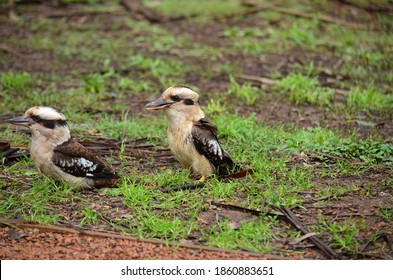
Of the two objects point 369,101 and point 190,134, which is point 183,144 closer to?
point 190,134

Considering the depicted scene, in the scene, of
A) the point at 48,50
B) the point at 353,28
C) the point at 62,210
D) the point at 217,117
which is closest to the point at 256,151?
the point at 217,117

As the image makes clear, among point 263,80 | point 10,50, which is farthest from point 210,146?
point 10,50

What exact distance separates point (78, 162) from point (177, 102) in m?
1.22

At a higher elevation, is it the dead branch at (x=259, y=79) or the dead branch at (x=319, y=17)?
the dead branch at (x=319, y=17)

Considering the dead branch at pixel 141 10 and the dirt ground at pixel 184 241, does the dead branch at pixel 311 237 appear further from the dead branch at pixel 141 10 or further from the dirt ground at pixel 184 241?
the dead branch at pixel 141 10

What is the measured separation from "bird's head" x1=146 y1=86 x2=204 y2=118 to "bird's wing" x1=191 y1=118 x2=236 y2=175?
204 millimetres

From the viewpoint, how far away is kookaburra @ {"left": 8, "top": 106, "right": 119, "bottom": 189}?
257 inches

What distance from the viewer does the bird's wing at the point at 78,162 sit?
21.4 ft

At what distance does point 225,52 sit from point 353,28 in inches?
126

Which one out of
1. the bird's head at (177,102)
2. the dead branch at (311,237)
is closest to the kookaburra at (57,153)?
the bird's head at (177,102)

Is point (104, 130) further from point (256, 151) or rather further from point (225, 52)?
point (225, 52)

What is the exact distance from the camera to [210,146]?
6906 millimetres

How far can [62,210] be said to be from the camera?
627 centimetres

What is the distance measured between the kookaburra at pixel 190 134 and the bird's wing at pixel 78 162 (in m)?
0.78
